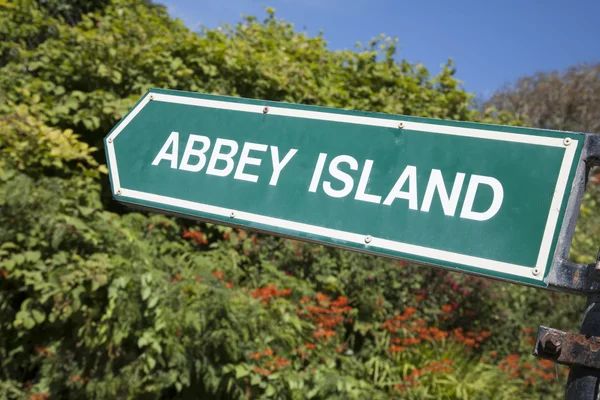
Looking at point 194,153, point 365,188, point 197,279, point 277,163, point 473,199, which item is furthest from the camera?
point 197,279

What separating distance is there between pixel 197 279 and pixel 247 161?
9.33 feet

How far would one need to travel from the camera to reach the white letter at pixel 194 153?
5.26ft

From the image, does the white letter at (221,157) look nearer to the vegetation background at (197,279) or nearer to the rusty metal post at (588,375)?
the rusty metal post at (588,375)

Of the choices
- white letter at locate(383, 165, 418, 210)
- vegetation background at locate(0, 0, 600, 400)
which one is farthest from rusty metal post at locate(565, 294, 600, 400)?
vegetation background at locate(0, 0, 600, 400)

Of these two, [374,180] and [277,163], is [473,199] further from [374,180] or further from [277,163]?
[277,163]

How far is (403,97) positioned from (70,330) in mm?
4432

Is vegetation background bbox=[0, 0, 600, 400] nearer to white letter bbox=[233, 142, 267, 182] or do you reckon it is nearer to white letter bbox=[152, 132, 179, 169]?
white letter bbox=[152, 132, 179, 169]

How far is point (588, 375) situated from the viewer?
41.3 inches

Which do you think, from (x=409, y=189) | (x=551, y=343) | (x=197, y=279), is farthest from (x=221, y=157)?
(x=197, y=279)

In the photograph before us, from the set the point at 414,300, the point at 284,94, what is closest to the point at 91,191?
the point at 284,94

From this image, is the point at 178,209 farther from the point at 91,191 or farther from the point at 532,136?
Answer: the point at 91,191

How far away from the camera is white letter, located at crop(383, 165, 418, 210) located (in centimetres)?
134

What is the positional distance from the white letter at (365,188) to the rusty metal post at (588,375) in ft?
1.72

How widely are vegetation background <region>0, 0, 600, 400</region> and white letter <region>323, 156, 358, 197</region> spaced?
2.68 metres
